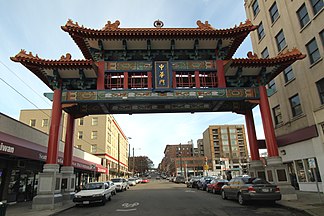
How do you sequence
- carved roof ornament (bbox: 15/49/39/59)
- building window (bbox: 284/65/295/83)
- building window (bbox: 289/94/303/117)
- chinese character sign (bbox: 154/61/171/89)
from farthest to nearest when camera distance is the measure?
building window (bbox: 284/65/295/83), building window (bbox: 289/94/303/117), chinese character sign (bbox: 154/61/171/89), carved roof ornament (bbox: 15/49/39/59)

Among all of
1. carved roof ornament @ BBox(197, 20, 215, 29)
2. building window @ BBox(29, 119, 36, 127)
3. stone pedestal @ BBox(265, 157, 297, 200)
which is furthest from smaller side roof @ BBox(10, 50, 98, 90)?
building window @ BBox(29, 119, 36, 127)

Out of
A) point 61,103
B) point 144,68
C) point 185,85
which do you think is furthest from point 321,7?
point 61,103

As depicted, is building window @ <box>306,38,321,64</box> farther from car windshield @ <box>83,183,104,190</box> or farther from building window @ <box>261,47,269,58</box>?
car windshield @ <box>83,183,104,190</box>

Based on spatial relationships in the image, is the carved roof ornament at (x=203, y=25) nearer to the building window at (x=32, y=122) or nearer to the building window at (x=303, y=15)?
the building window at (x=303, y=15)

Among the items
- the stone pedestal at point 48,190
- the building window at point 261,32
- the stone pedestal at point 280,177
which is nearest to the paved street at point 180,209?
the stone pedestal at point 48,190

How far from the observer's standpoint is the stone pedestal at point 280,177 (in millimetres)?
12805

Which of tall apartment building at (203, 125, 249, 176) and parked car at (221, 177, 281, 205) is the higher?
tall apartment building at (203, 125, 249, 176)

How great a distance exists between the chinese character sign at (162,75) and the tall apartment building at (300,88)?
304 inches

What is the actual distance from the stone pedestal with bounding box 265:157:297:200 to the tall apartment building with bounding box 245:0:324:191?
2.28 meters

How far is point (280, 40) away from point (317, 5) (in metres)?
4.93

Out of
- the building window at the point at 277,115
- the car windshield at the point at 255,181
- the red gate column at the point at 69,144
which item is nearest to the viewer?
the car windshield at the point at 255,181

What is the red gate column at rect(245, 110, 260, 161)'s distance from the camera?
16516 mm

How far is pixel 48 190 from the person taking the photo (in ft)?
42.1

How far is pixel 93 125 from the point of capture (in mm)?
49250
